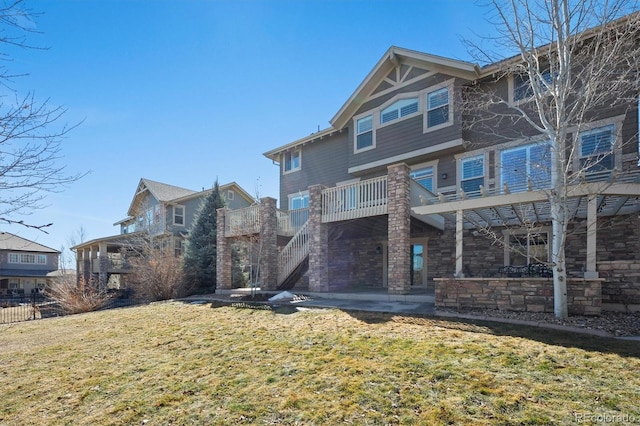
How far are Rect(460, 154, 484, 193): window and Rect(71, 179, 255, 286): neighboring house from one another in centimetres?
1611

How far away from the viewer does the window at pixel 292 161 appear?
62.2 feet

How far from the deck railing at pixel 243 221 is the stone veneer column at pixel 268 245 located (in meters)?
0.46

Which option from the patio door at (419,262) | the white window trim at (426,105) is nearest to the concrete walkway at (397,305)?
the patio door at (419,262)

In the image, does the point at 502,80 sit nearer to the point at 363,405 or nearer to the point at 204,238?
the point at 363,405

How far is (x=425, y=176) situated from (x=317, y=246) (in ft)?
17.7

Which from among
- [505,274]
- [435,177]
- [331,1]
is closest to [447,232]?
[435,177]

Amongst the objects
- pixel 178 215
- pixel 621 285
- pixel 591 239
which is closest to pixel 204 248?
pixel 178 215

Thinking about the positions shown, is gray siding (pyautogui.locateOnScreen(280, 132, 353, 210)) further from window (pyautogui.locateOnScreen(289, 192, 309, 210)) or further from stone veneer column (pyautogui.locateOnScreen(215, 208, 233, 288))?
stone veneer column (pyautogui.locateOnScreen(215, 208, 233, 288))

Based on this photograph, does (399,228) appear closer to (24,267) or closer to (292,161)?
(292,161)

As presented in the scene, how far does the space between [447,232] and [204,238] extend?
41.0 ft

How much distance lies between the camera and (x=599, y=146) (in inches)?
405

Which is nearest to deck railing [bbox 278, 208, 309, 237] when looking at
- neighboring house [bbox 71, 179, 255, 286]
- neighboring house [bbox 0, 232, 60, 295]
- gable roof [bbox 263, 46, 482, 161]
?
gable roof [bbox 263, 46, 482, 161]

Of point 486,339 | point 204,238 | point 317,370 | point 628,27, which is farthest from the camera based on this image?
point 204,238

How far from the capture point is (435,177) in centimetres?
1360
